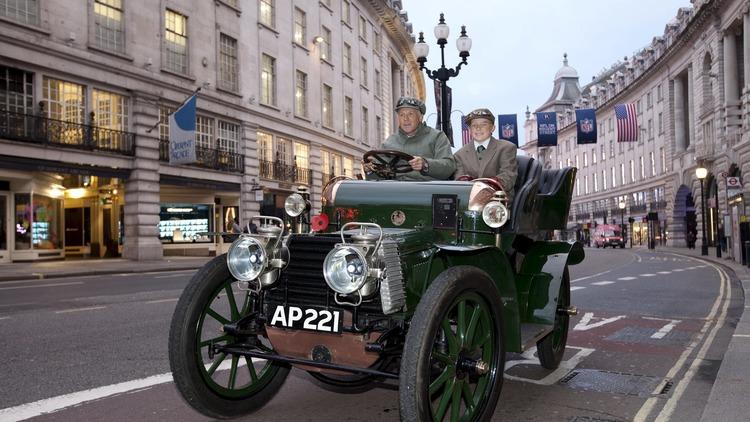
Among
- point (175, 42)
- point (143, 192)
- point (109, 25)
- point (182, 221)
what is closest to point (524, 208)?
point (143, 192)

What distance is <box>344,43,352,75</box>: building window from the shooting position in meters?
41.5

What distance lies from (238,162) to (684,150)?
38.4 m

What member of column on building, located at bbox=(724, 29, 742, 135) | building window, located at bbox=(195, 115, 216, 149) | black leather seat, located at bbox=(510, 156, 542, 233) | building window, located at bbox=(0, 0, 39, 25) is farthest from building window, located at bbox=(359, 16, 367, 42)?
black leather seat, located at bbox=(510, 156, 542, 233)

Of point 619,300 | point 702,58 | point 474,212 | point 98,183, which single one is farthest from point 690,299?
point 702,58

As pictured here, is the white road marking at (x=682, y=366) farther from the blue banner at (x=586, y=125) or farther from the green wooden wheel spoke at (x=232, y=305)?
the blue banner at (x=586, y=125)

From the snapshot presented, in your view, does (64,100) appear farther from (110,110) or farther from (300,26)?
(300,26)

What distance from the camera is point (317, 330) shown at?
3.36 metres

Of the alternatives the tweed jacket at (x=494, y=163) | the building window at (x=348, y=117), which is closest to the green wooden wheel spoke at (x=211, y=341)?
the tweed jacket at (x=494, y=163)

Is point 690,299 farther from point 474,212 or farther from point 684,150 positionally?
point 684,150

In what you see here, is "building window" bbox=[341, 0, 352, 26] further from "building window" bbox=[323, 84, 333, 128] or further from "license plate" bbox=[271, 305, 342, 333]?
"license plate" bbox=[271, 305, 342, 333]

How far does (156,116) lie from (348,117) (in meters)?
18.4

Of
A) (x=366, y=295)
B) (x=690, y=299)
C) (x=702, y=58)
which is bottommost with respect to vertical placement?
(x=690, y=299)

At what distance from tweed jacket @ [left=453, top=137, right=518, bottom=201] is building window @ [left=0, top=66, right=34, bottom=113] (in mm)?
19653

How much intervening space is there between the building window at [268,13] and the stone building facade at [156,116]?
0.05 meters
